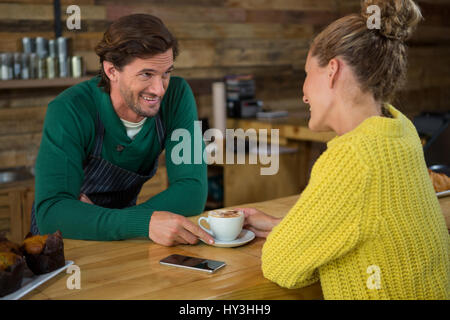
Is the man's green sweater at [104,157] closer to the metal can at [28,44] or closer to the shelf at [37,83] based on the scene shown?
the shelf at [37,83]

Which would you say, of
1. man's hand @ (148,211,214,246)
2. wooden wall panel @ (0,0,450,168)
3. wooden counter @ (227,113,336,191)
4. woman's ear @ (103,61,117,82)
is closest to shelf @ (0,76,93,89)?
wooden wall panel @ (0,0,450,168)

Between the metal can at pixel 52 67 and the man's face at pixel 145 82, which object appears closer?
the man's face at pixel 145 82

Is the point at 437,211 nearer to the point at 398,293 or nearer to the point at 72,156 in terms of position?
the point at 398,293

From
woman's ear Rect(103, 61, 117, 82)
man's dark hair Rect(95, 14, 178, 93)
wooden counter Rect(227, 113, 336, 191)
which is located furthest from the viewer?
wooden counter Rect(227, 113, 336, 191)

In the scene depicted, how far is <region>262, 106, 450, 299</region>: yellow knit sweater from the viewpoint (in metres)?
1.24

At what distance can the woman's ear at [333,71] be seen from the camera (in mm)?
1354

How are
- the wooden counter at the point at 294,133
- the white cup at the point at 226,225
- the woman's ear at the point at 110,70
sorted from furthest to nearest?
the wooden counter at the point at 294,133
the woman's ear at the point at 110,70
the white cup at the point at 226,225

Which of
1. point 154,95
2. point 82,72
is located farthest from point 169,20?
point 154,95

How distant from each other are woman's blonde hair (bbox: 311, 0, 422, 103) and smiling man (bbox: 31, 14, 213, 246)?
0.62 m

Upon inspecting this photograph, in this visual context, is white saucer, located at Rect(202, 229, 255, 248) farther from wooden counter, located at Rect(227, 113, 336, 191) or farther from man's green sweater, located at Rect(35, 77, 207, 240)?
wooden counter, located at Rect(227, 113, 336, 191)

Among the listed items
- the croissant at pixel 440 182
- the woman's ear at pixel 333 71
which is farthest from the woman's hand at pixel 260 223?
the croissant at pixel 440 182

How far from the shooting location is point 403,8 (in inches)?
54.7

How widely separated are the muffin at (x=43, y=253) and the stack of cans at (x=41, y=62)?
2274 mm
